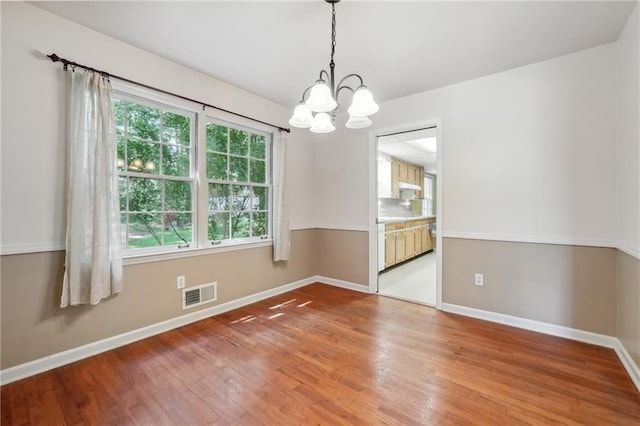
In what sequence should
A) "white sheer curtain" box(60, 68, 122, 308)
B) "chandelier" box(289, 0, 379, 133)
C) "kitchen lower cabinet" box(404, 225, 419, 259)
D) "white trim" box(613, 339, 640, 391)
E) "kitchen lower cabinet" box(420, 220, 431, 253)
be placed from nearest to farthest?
"chandelier" box(289, 0, 379, 133), "white trim" box(613, 339, 640, 391), "white sheer curtain" box(60, 68, 122, 308), "kitchen lower cabinet" box(404, 225, 419, 259), "kitchen lower cabinet" box(420, 220, 431, 253)

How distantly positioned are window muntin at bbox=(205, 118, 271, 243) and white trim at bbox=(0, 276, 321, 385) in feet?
2.54

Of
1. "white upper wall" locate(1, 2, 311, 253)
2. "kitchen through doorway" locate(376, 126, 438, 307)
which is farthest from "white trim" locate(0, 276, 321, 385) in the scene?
"kitchen through doorway" locate(376, 126, 438, 307)

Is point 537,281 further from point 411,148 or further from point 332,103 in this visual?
point 411,148

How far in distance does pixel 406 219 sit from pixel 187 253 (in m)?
4.07

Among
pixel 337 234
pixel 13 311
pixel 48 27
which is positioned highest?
pixel 48 27

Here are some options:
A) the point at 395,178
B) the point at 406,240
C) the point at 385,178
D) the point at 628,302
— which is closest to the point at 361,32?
the point at 628,302

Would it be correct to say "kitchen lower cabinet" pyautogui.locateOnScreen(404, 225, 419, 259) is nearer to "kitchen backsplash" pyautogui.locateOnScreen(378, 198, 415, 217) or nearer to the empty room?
"kitchen backsplash" pyautogui.locateOnScreen(378, 198, 415, 217)

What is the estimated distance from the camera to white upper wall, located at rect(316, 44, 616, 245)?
2.36 metres

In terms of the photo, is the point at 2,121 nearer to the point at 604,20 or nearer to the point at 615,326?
the point at 604,20

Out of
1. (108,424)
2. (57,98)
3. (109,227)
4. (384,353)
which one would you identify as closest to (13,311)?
(109,227)

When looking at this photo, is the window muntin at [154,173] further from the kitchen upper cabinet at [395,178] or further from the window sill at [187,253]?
the kitchen upper cabinet at [395,178]

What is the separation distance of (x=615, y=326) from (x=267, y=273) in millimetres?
3463

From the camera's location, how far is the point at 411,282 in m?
4.33

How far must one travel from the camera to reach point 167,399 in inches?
A: 66.5
